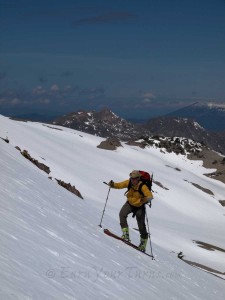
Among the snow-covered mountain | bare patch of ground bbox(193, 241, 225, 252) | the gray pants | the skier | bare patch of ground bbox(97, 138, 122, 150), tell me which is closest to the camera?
the snow-covered mountain

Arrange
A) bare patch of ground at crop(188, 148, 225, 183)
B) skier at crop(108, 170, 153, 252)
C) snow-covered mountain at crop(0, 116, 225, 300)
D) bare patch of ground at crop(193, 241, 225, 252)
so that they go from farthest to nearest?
bare patch of ground at crop(188, 148, 225, 183) → bare patch of ground at crop(193, 241, 225, 252) → skier at crop(108, 170, 153, 252) → snow-covered mountain at crop(0, 116, 225, 300)

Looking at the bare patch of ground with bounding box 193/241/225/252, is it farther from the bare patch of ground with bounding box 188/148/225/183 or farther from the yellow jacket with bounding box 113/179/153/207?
the bare patch of ground with bounding box 188/148/225/183

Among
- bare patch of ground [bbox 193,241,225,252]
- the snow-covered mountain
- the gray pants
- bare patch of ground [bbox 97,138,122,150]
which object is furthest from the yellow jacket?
bare patch of ground [bbox 97,138,122,150]

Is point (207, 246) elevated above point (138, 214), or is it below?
below

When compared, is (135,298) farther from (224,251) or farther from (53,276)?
(224,251)

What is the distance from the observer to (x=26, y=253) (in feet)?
Result: 26.6

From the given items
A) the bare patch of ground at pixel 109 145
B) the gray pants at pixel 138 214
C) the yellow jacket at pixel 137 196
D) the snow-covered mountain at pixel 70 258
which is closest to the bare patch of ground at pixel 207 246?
the snow-covered mountain at pixel 70 258

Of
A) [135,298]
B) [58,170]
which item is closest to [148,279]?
[135,298]

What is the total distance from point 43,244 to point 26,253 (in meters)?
1.29

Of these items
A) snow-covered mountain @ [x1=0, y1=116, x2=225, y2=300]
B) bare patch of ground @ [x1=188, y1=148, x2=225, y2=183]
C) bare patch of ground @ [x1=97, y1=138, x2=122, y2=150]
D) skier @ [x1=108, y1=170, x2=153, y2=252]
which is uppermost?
bare patch of ground @ [x1=188, y1=148, x2=225, y2=183]

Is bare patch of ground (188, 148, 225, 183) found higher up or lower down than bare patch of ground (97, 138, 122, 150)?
higher up

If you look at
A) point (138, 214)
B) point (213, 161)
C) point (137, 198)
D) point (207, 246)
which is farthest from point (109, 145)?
point (137, 198)

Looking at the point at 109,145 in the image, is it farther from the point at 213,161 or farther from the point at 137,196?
the point at 137,196

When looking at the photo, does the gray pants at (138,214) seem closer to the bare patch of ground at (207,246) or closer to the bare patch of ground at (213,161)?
the bare patch of ground at (207,246)
